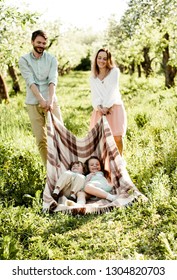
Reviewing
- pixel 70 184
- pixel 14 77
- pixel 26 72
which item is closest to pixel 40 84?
pixel 26 72

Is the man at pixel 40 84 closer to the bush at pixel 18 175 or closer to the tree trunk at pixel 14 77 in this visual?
the bush at pixel 18 175

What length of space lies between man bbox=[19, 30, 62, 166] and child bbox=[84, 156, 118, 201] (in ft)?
2.50

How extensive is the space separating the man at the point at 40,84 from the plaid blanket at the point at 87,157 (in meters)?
0.24

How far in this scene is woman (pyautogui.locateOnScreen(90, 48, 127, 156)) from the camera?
5.72m

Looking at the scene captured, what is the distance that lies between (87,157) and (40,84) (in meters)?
1.20

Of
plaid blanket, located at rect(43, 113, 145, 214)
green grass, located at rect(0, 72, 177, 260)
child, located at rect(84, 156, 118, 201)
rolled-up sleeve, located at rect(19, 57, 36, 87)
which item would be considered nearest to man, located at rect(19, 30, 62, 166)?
rolled-up sleeve, located at rect(19, 57, 36, 87)

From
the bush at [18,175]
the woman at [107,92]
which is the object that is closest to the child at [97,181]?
the woman at [107,92]

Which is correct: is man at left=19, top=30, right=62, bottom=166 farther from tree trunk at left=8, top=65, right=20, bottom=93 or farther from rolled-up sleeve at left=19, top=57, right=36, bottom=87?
tree trunk at left=8, top=65, right=20, bottom=93

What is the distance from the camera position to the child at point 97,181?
5.27 m

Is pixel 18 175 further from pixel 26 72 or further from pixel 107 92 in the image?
pixel 107 92

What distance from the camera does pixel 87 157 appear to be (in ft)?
19.8

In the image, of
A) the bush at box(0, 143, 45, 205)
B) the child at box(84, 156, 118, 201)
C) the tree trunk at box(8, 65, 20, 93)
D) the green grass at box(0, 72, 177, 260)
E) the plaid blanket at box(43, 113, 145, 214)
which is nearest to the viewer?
the green grass at box(0, 72, 177, 260)
